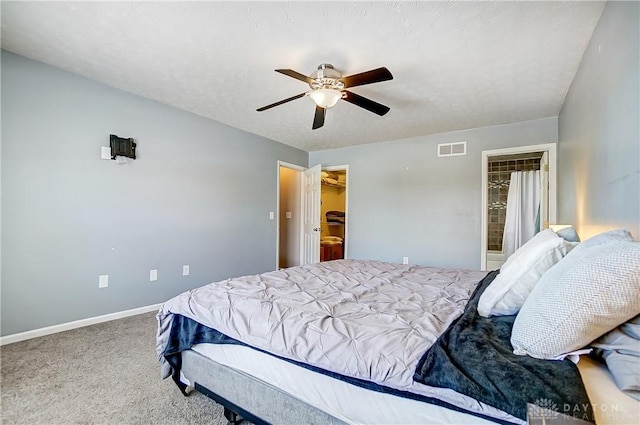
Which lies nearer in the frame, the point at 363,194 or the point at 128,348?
the point at 128,348

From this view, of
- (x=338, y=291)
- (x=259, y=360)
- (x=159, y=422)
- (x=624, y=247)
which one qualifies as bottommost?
(x=159, y=422)

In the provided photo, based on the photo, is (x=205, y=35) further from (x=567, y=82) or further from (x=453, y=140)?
(x=453, y=140)

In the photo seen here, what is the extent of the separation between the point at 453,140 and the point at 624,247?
379cm

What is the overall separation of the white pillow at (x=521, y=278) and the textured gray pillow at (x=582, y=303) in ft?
0.94

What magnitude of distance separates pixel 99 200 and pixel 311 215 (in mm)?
3204

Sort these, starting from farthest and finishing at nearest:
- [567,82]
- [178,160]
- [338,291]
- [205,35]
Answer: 1. [178,160]
2. [567,82]
3. [205,35]
4. [338,291]

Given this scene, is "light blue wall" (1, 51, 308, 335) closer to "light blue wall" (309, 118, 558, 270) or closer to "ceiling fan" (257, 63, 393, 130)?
"ceiling fan" (257, 63, 393, 130)

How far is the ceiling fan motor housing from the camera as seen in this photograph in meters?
2.32

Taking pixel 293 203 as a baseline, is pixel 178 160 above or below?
above

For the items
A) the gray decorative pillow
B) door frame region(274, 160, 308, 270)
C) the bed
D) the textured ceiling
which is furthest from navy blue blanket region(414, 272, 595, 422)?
door frame region(274, 160, 308, 270)

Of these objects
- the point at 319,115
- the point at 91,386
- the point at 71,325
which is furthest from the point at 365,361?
the point at 71,325

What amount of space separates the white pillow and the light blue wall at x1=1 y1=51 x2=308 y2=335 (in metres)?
3.36

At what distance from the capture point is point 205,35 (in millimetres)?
2066

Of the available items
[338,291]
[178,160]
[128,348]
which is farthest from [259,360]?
[178,160]
